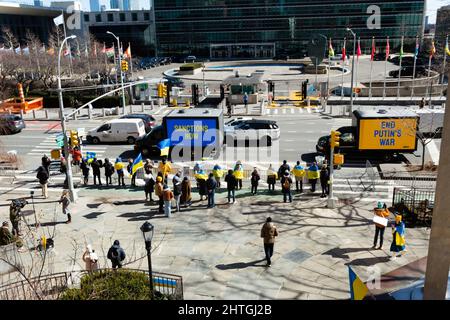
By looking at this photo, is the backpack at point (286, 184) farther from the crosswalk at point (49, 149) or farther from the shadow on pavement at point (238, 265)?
the crosswalk at point (49, 149)

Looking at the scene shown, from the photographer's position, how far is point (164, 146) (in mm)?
26344

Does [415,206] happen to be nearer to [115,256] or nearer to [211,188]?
[211,188]

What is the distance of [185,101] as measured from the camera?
4662cm

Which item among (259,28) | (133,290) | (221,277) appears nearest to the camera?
(133,290)

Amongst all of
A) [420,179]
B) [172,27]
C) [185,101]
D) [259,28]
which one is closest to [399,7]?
[259,28]

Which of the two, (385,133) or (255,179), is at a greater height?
(385,133)

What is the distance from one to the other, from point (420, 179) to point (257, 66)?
69.8 meters

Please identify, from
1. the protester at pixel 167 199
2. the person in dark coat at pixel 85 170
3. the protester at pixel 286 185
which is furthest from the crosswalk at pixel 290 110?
the protester at pixel 167 199

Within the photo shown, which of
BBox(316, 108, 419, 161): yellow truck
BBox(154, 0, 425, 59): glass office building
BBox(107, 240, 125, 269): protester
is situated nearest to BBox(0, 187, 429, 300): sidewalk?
BBox(107, 240, 125, 269): protester

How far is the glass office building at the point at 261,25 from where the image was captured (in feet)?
335

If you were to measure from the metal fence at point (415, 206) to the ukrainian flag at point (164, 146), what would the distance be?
13085 mm

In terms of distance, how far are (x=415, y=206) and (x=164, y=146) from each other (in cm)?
1439

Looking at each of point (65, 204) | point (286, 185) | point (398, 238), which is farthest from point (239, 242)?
point (65, 204)
